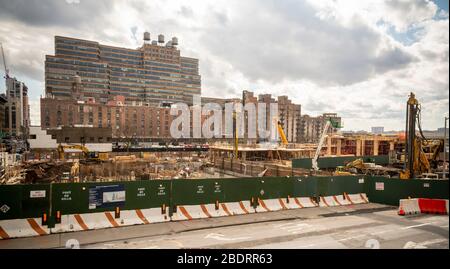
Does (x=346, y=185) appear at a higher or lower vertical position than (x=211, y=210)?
higher

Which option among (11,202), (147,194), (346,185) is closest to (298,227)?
(147,194)

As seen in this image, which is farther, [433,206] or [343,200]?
[343,200]

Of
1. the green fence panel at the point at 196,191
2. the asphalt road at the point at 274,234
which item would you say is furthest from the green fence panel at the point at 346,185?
the green fence panel at the point at 196,191

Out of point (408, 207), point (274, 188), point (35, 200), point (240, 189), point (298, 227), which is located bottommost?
point (298, 227)

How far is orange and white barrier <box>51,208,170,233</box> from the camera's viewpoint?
12.3 meters

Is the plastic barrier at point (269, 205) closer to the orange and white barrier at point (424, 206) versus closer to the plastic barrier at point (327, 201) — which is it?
the plastic barrier at point (327, 201)

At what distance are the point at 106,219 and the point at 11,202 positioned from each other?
3.74 metres

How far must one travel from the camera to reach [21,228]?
37.7 ft

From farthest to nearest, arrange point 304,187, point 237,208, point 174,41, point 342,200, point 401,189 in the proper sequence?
point 174,41 < point 342,200 < point 401,189 < point 304,187 < point 237,208

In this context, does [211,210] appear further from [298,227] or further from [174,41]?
[174,41]

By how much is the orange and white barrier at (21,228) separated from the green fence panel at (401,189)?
19547 mm

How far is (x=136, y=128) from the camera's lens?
10794 centimetres
